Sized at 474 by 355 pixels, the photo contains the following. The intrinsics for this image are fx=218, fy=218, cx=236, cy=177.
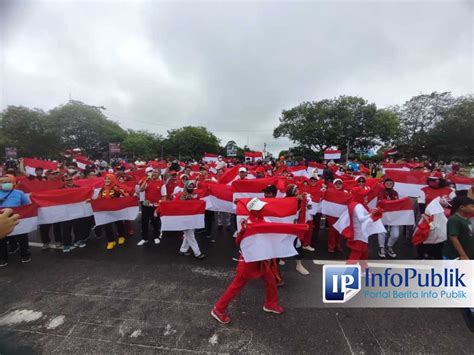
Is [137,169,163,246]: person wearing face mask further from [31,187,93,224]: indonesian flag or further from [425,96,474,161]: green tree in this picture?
[425,96,474,161]: green tree

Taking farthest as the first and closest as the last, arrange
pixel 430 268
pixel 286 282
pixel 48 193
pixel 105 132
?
pixel 105 132 < pixel 48 193 < pixel 286 282 < pixel 430 268

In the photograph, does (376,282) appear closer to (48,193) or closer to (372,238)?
(372,238)

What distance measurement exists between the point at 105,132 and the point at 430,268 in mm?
43136

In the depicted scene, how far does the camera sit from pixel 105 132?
122 feet

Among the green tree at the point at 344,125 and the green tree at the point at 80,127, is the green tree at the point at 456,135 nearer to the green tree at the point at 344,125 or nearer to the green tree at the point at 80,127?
the green tree at the point at 344,125

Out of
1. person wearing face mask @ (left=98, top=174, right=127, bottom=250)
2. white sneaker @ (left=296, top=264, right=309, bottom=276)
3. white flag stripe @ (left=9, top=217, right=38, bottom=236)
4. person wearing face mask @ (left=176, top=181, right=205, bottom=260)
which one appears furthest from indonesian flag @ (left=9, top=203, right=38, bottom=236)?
white sneaker @ (left=296, top=264, right=309, bottom=276)

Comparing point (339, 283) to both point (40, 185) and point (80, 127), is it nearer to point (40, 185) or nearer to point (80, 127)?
point (40, 185)

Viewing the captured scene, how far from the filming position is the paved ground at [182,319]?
8.97 ft

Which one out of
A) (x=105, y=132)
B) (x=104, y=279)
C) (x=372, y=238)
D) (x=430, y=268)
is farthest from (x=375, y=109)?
(x=105, y=132)

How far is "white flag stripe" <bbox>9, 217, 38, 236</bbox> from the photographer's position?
4.66m

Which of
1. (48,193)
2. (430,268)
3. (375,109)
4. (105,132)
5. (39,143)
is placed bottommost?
(430,268)

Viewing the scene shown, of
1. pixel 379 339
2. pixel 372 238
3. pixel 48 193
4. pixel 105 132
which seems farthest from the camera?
pixel 105 132

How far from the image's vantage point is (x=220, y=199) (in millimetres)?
6414

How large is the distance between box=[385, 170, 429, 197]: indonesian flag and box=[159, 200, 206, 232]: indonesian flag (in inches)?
246
